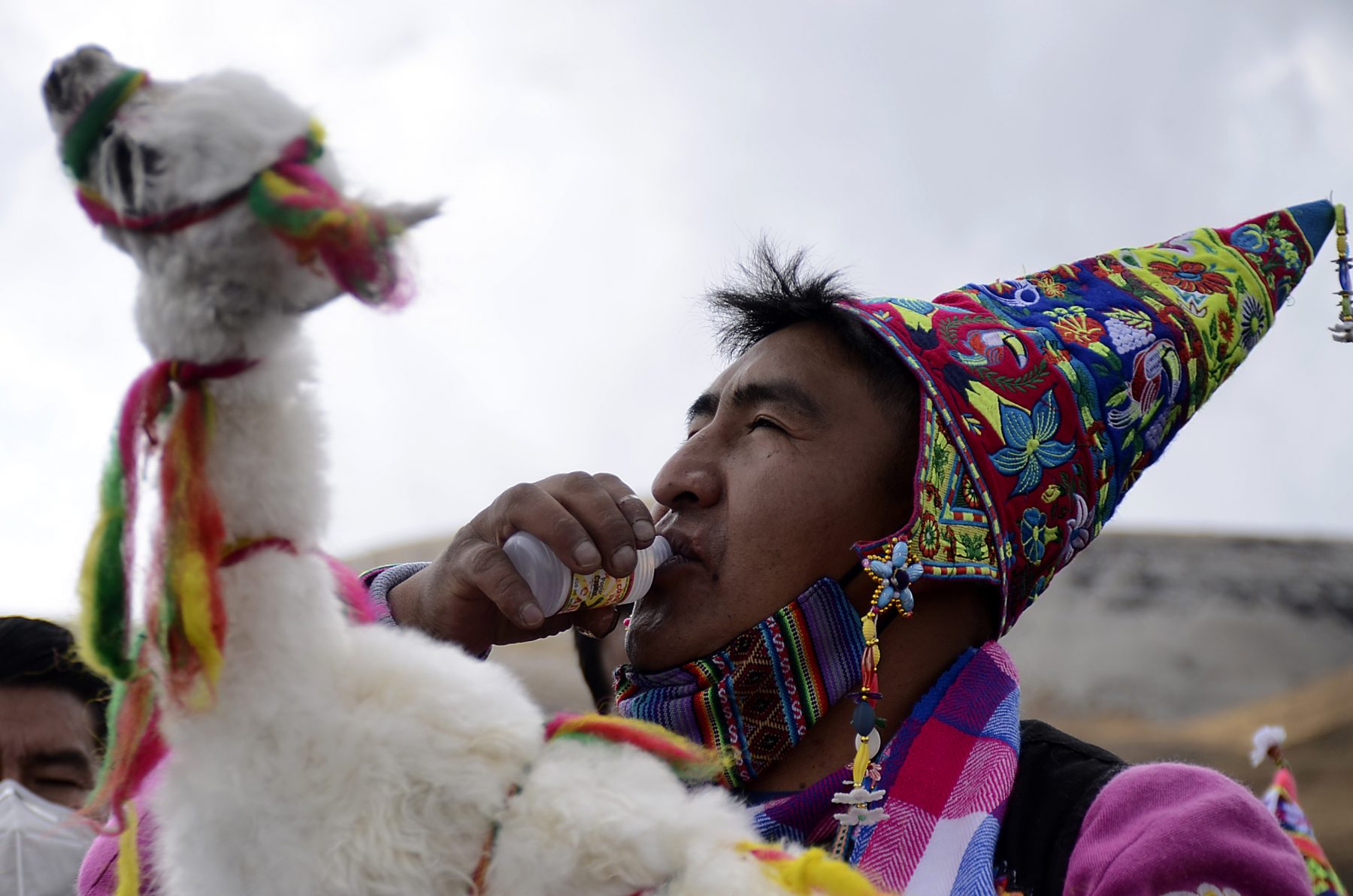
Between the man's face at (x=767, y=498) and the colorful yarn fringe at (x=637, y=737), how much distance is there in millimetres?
807

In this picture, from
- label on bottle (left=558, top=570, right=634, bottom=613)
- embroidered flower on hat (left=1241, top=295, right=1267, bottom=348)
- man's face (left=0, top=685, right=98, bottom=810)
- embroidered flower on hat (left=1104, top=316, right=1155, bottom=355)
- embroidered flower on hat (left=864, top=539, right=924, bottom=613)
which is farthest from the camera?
man's face (left=0, top=685, right=98, bottom=810)

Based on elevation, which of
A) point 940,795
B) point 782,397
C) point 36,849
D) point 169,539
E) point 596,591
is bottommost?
point 36,849

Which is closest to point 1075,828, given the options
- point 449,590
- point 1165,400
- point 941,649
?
point 941,649

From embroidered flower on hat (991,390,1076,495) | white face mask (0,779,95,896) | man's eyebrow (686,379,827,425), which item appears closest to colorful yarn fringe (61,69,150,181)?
man's eyebrow (686,379,827,425)

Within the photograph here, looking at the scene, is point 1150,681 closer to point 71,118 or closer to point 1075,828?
point 1075,828

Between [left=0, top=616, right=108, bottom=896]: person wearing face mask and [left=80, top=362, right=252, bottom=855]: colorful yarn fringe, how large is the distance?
1407 mm

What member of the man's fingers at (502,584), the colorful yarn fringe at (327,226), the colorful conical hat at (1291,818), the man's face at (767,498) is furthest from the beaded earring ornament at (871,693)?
the colorful yarn fringe at (327,226)

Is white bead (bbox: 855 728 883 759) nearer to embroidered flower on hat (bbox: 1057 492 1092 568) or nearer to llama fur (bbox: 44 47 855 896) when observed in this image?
embroidered flower on hat (bbox: 1057 492 1092 568)

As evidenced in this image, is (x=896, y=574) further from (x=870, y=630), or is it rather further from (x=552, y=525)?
(x=552, y=525)

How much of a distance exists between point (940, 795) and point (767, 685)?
0.32m

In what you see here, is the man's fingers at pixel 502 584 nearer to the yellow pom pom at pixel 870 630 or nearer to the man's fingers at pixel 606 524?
the man's fingers at pixel 606 524

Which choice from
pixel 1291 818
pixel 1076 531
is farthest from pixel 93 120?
pixel 1291 818

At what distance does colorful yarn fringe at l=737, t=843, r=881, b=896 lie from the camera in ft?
3.08

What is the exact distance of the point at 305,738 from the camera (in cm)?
92
